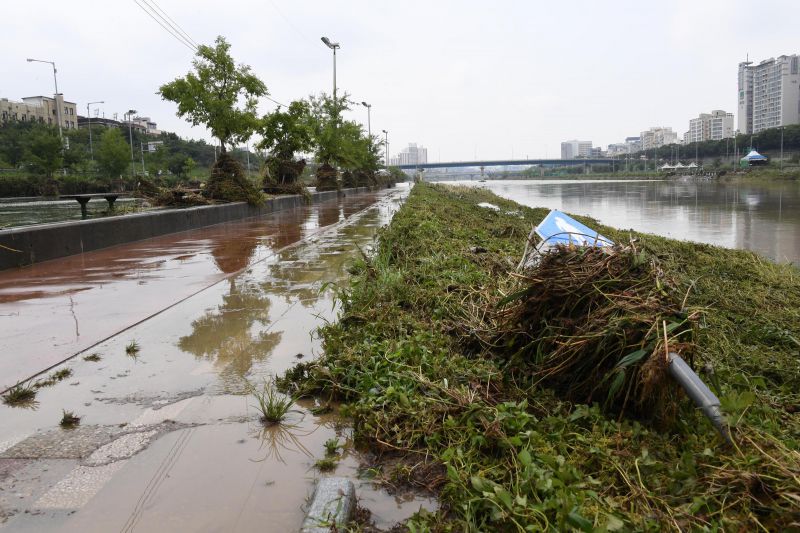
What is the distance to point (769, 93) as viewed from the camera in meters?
157

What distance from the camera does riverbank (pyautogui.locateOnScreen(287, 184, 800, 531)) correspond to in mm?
2203

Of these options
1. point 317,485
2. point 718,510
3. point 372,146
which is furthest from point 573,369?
point 372,146

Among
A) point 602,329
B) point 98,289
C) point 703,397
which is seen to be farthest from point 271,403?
point 98,289

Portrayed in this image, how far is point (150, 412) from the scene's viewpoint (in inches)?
139

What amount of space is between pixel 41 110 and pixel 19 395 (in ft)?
425

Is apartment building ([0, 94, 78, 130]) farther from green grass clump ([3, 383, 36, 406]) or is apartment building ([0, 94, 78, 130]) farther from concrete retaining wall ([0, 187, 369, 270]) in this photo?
green grass clump ([3, 383, 36, 406])

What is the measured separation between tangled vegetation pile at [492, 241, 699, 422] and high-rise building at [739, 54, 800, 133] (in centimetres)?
16594

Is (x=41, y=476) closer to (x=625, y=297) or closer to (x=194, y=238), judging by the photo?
(x=625, y=297)

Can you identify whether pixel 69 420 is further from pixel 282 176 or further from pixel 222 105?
pixel 282 176

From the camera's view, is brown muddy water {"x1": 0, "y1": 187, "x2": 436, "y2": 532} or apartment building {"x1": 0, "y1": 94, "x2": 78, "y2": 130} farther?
apartment building {"x1": 0, "y1": 94, "x2": 78, "y2": 130}

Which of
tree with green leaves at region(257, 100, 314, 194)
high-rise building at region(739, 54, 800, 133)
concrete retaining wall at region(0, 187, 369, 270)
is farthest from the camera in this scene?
high-rise building at region(739, 54, 800, 133)

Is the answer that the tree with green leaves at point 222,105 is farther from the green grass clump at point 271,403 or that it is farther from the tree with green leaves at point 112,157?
the tree with green leaves at point 112,157

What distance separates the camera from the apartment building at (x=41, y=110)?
101 m

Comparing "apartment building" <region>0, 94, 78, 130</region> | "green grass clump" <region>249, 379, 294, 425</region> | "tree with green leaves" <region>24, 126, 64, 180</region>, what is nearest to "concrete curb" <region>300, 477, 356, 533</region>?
"green grass clump" <region>249, 379, 294, 425</region>
